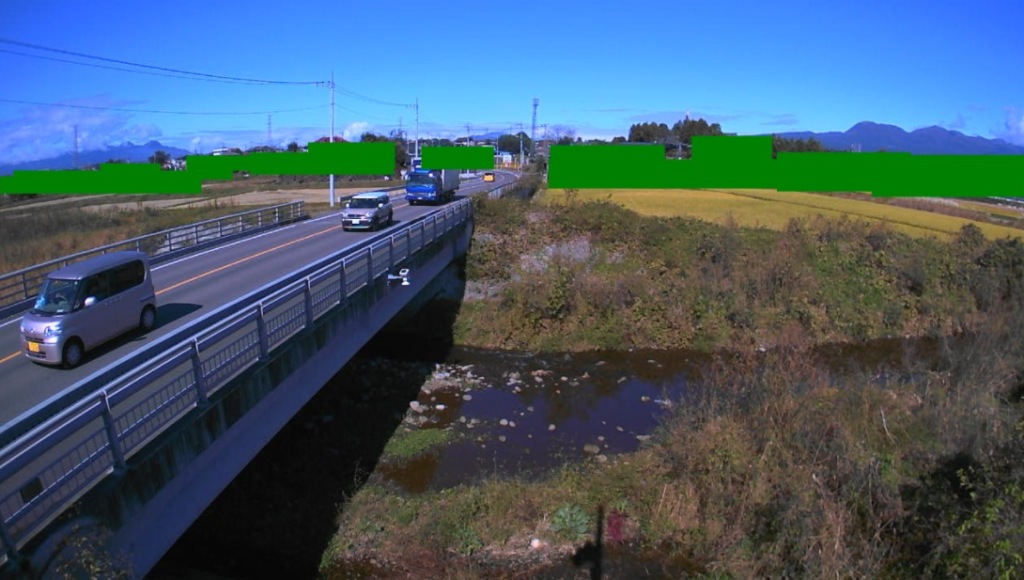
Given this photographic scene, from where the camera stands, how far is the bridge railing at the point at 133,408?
224 inches

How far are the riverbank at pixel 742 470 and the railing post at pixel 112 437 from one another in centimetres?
565

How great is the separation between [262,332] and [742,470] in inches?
385

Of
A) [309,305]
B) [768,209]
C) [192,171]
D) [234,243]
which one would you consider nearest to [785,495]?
[309,305]

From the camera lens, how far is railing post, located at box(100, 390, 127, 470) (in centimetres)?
652

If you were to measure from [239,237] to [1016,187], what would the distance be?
104ft

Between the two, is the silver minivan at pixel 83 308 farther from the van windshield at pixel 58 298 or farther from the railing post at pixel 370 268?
the railing post at pixel 370 268

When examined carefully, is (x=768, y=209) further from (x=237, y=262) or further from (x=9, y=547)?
(x=9, y=547)

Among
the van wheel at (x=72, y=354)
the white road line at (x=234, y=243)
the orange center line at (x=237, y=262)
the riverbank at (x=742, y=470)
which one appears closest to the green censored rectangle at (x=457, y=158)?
the white road line at (x=234, y=243)

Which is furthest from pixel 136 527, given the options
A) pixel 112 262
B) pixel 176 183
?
pixel 176 183

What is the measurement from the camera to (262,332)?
9695 mm

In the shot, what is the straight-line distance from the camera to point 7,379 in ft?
32.9

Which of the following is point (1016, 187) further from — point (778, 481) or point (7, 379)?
point (7, 379)

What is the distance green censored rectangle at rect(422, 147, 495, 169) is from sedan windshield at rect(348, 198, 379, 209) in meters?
12.5

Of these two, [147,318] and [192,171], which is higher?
[192,171]
